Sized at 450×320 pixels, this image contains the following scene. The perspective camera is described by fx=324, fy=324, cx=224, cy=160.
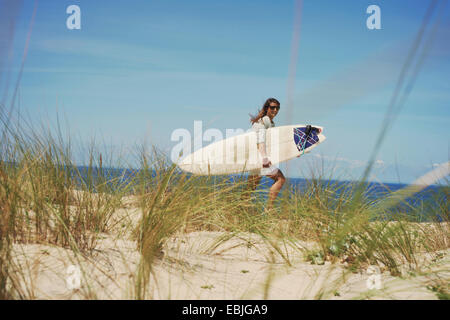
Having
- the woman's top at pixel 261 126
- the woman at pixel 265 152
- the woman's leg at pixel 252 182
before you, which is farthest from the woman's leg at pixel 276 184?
the woman's top at pixel 261 126

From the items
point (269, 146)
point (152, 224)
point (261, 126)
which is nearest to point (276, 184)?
point (261, 126)

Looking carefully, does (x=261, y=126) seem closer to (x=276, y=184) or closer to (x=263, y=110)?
(x=263, y=110)

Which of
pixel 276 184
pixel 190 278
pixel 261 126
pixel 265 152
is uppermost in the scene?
pixel 261 126

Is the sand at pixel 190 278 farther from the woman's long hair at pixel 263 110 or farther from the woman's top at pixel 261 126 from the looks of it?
the woman's long hair at pixel 263 110

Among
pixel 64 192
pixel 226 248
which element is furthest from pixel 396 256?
pixel 64 192

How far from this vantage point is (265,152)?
4473mm

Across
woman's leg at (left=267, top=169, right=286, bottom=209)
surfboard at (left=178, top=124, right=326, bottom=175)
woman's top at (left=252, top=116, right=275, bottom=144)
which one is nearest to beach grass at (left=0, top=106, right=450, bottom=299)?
woman's leg at (left=267, top=169, right=286, bottom=209)

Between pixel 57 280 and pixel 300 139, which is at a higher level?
pixel 300 139

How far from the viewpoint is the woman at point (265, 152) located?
3663 mm

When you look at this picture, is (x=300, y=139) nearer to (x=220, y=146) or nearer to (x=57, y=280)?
(x=220, y=146)

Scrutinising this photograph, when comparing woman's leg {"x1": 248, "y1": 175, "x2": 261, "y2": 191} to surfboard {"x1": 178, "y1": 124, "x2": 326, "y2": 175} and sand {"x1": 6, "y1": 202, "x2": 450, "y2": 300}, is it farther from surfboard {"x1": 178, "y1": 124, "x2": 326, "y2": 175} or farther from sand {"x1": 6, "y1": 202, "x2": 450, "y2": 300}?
surfboard {"x1": 178, "y1": 124, "x2": 326, "y2": 175}

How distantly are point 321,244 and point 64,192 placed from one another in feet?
6.04
